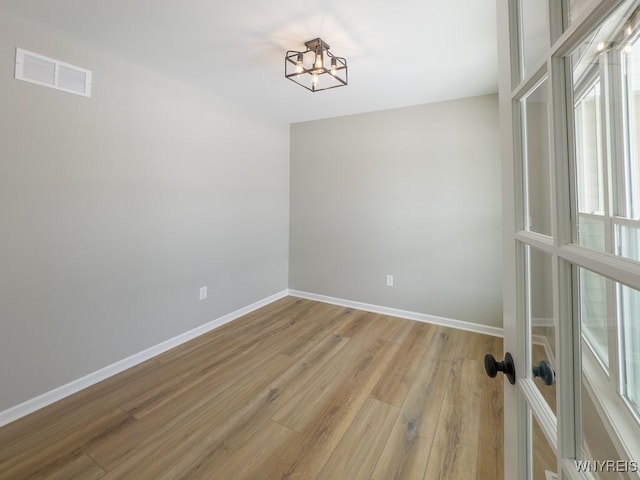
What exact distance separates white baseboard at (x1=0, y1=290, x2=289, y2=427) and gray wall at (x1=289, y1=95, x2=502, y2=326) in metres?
1.39

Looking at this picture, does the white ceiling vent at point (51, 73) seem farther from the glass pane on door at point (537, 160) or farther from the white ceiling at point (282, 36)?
the glass pane on door at point (537, 160)

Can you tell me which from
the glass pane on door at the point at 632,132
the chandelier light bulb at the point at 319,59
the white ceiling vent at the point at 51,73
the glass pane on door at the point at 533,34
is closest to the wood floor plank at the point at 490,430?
the glass pane on door at the point at 632,132

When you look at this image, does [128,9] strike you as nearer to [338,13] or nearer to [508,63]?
[338,13]

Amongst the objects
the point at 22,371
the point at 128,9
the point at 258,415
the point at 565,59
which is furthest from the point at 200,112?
the point at 565,59

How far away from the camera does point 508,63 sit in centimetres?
70

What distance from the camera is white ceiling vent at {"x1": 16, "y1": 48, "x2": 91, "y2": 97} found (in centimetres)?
168

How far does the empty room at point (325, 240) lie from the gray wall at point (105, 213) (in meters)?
0.01

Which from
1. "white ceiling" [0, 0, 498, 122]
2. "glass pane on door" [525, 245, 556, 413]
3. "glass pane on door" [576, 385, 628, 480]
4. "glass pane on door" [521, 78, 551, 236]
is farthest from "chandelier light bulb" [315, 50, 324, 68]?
"glass pane on door" [576, 385, 628, 480]

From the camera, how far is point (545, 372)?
551 mm

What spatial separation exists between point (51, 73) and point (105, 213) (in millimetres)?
953

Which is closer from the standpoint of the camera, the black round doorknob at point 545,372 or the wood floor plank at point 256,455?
the black round doorknob at point 545,372

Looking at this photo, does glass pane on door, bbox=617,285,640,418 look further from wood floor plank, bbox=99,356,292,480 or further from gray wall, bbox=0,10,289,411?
gray wall, bbox=0,10,289,411

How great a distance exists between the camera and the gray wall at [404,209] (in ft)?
9.11

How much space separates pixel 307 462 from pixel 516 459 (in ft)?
3.57
